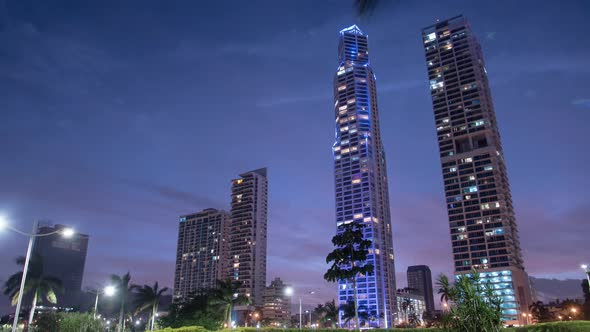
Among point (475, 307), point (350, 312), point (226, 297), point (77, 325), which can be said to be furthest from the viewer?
point (350, 312)

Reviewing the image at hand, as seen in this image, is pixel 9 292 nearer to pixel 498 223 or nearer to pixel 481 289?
pixel 481 289

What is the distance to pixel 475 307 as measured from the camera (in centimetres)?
1788

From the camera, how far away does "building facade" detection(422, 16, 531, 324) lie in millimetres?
152250

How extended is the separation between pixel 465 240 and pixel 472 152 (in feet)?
120

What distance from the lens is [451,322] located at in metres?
18.9

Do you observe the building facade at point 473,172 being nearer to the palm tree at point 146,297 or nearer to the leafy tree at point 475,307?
the palm tree at point 146,297

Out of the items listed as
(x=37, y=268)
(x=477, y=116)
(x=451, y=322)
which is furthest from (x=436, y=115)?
(x=451, y=322)

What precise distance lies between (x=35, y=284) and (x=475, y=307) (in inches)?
2402

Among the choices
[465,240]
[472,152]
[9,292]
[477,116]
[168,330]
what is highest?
[477,116]

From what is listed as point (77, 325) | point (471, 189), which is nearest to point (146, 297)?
point (77, 325)

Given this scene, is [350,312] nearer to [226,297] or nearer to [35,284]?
[226,297]

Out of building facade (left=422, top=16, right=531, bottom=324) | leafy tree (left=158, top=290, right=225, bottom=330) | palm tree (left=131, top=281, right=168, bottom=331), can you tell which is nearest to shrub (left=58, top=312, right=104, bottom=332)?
leafy tree (left=158, top=290, right=225, bottom=330)

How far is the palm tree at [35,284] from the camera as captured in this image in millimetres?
57406

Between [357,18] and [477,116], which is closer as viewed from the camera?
[357,18]
